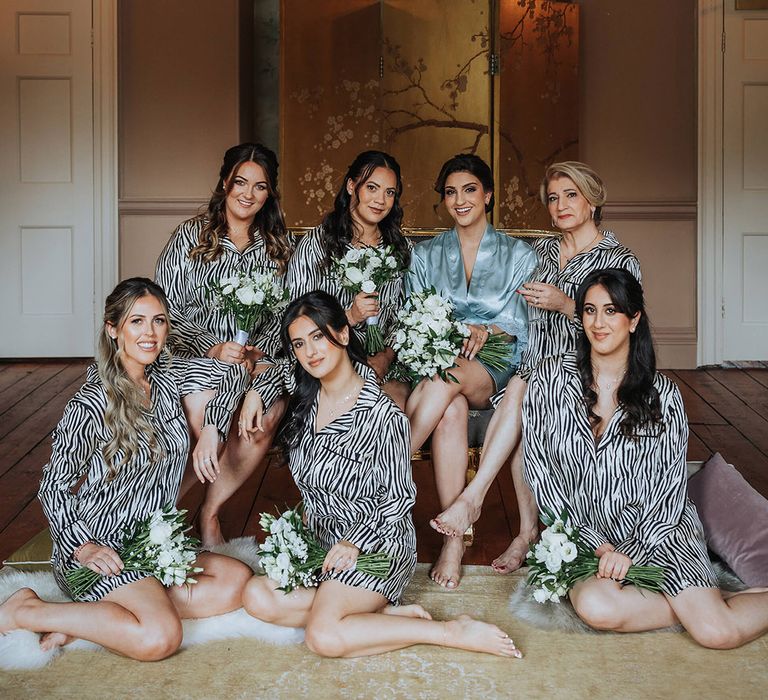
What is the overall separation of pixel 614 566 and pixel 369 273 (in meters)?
1.36

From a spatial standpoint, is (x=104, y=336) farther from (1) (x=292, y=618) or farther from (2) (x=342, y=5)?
(2) (x=342, y=5)

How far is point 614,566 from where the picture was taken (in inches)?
103

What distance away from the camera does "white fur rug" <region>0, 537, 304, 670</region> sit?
2459 mm

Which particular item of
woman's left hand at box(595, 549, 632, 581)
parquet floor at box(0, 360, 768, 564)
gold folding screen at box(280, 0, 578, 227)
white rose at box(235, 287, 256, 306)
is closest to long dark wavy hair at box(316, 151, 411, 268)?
white rose at box(235, 287, 256, 306)

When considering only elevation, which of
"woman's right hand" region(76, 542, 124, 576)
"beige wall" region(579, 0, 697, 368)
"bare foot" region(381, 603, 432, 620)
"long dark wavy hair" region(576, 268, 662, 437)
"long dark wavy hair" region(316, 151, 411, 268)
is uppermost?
"beige wall" region(579, 0, 697, 368)

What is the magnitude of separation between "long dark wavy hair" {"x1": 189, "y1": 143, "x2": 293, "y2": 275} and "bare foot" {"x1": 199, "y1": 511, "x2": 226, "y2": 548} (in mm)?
939

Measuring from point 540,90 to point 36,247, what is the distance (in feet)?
11.8

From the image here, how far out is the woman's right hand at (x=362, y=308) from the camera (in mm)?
3363

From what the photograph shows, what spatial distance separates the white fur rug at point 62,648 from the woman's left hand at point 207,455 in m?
0.34

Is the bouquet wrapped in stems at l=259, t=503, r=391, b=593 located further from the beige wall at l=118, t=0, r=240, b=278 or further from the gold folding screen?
the beige wall at l=118, t=0, r=240, b=278

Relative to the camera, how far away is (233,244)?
3619 millimetres

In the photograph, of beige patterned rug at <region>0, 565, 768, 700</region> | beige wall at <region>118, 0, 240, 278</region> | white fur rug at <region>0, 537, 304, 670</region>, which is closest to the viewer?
beige patterned rug at <region>0, 565, 768, 700</region>

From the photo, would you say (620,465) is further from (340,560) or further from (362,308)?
(362,308)

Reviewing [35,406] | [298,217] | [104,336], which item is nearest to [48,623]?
[104,336]
